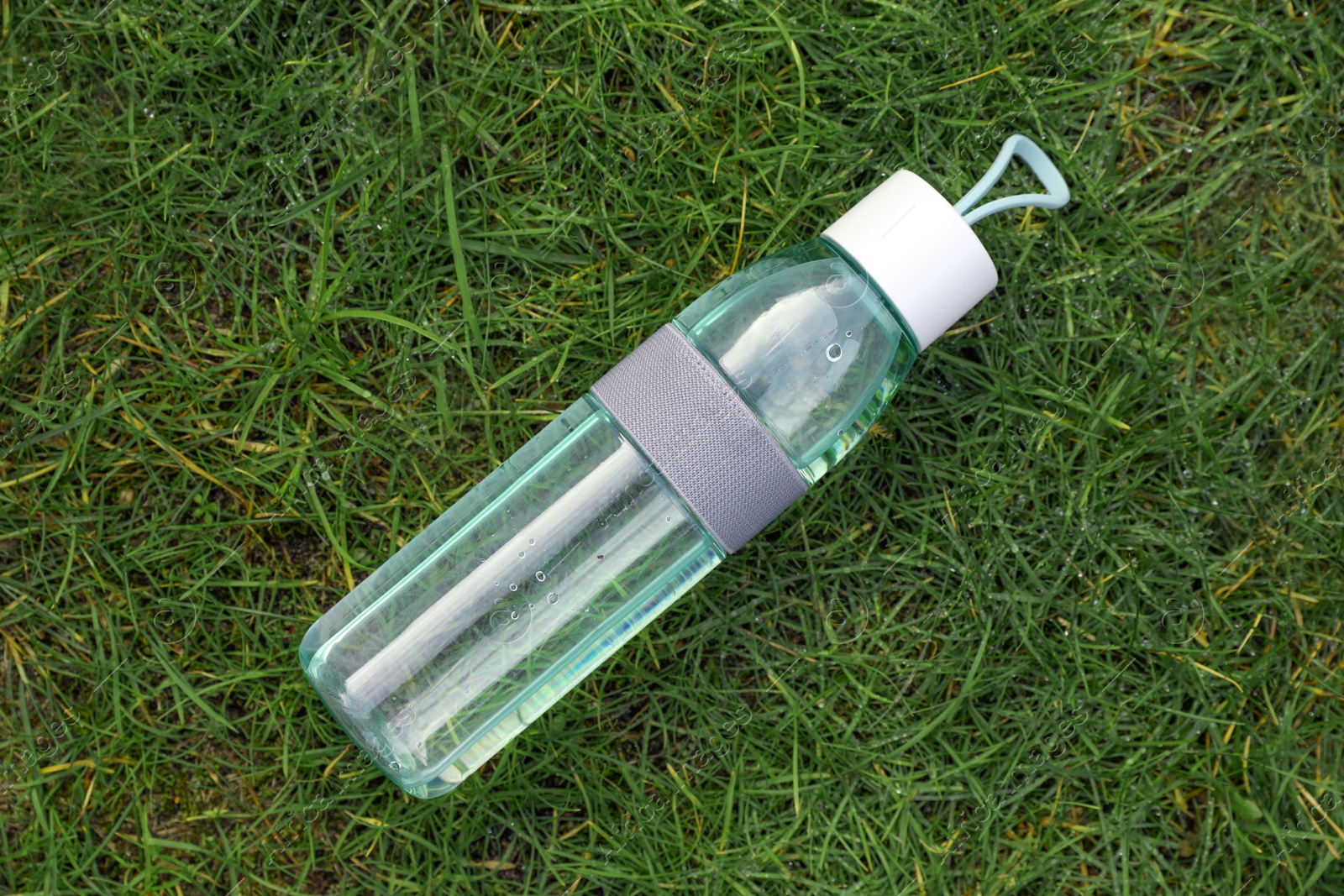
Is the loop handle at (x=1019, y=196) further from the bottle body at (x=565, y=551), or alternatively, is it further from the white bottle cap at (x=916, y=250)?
the bottle body at (x=565, y=551)

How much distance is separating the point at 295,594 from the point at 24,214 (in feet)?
2.50

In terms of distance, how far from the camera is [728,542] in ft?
4.19

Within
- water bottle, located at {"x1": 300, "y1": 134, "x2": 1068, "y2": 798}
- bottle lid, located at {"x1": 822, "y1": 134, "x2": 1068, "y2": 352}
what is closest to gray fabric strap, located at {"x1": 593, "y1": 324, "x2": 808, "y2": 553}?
water bottle, located at {"x1": 300, "y1": 134, "x2": 1068, "y2": 798}

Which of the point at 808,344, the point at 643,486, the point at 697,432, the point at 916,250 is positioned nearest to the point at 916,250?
the point at 916,250

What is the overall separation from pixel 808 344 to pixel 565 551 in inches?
17.8

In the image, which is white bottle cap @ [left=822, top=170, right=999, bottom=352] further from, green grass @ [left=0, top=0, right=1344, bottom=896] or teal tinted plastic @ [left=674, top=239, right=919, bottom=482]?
green grass @ [left=0, top=0, right=1344, bottom=896]

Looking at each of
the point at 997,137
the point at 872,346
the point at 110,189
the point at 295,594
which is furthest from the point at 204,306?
the point at 997,137

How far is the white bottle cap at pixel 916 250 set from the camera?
3.88 ft

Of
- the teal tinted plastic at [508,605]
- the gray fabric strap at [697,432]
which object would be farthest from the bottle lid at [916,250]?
the teal tinted plastic at [508,605]

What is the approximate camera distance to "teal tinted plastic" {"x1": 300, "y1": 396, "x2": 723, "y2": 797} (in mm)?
1324

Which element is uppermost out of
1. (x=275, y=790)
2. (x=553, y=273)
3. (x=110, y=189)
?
(x=110, y=189)

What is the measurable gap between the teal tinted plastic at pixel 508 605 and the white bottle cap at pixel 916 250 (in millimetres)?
403

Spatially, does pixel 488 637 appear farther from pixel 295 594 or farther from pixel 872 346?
pixel 872 346

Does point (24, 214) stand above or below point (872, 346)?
above
